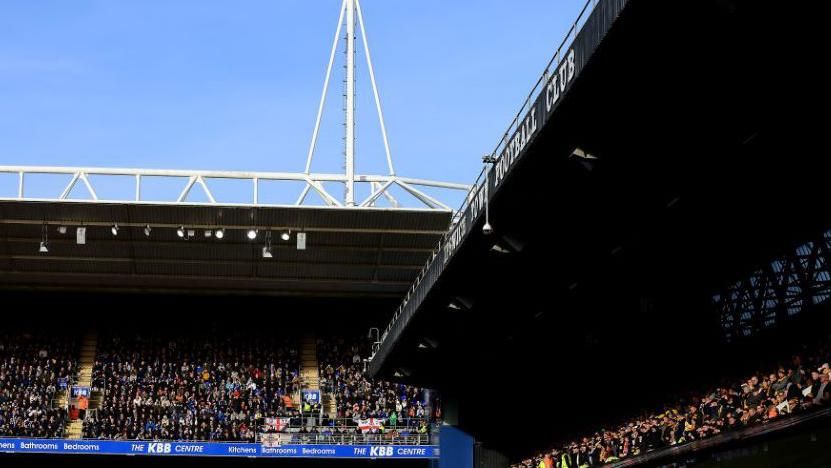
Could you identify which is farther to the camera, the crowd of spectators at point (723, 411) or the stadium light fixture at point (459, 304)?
the stadium light fixture at point (459, 304)

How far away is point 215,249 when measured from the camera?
51469mm

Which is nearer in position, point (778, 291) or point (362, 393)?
point (778, 291)

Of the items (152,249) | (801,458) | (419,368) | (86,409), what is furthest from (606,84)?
(86,409)

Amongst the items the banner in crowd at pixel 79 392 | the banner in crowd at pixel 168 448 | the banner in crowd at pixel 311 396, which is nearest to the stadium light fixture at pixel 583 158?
the banner in crowd at pixel 168 448

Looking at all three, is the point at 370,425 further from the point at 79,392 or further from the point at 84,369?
the point at 84,369

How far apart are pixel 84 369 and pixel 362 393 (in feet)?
43.5

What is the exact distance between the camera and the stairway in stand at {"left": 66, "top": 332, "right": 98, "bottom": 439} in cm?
5245

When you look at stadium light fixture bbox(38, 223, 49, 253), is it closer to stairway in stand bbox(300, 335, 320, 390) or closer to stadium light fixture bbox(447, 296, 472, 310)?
stairway in stand bbox(300, 335, 320, 390)

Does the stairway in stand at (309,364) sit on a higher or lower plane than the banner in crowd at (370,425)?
higher

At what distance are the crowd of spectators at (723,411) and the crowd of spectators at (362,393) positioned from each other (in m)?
17.4

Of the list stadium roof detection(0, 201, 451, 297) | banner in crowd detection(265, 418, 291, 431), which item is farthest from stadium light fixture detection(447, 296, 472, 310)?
banner in crowd detection(265, 418, 291, 431)

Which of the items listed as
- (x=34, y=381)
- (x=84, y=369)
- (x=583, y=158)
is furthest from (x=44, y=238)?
(x=583, y=158)

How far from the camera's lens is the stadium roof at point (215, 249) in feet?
158

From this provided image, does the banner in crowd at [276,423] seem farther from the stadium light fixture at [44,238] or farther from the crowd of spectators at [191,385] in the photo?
the stadium light fixture at [44,238]
